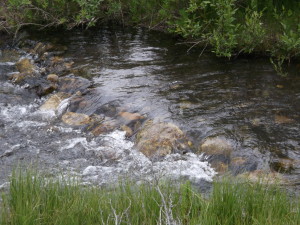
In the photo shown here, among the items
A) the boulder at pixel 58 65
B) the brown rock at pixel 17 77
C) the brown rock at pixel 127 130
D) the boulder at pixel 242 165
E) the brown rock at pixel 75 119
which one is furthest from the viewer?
the boulder at pixel 58 65

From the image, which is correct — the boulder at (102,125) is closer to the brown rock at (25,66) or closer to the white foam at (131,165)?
the white foam at (131,165)

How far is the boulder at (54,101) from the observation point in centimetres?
887

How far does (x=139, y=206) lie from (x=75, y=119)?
452 cm

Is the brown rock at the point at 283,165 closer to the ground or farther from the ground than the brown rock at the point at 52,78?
farther from the ground

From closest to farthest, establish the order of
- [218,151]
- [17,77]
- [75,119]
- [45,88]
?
[218,151]
[75,119]
[45,88]
[17,77]

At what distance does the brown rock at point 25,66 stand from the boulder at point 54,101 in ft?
6.50

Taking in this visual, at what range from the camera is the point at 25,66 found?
11320 millimetres

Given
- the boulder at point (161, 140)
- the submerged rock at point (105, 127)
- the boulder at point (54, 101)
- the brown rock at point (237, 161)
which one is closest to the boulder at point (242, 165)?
the brown rock at point (237, 161)

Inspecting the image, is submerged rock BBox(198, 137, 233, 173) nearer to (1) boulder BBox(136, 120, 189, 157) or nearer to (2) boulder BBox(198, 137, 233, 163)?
(2) boulder BBox(198, 137, 233, 163)

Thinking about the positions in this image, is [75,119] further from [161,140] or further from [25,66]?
[25,66]

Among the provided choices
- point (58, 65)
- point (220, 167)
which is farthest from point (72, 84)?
point (220, 167)

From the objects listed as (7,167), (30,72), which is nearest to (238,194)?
(7,167)

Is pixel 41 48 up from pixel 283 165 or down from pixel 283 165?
up

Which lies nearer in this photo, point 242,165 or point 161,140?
point 242,165
